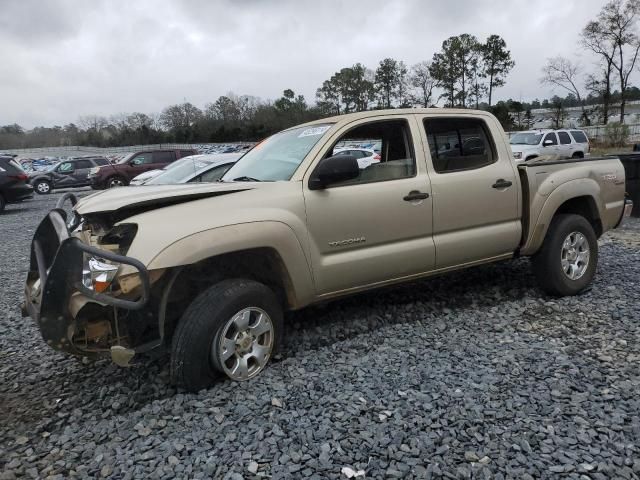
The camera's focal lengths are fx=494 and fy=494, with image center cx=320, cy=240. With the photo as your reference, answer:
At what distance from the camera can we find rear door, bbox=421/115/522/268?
13.5 ft

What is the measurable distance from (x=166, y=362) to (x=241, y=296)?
1060 millimetres

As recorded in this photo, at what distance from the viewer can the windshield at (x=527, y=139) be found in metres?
20.8

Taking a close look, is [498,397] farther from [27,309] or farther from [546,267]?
[27,309]

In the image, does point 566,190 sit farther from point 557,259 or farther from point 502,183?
point 502,183

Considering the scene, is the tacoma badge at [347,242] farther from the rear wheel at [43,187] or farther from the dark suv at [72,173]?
the dark suv at [72,173]

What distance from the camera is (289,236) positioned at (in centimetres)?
338

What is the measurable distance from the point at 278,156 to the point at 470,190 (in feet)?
5.44

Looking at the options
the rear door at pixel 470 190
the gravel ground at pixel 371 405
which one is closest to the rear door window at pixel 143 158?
the gravel ground at pixel 371 405

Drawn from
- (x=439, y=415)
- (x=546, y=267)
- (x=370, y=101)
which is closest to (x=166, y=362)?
(x=439, y=415)

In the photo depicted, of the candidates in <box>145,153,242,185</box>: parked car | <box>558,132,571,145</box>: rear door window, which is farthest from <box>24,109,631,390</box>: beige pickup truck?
<box>558,132,571,145</box>: rear door window

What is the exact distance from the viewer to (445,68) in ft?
195

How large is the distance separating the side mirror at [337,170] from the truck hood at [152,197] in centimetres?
49

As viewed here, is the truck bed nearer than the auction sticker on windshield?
No

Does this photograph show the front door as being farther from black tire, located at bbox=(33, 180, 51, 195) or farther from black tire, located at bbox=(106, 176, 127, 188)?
black tire, located at bbox=(33, 180, 51, 195)
